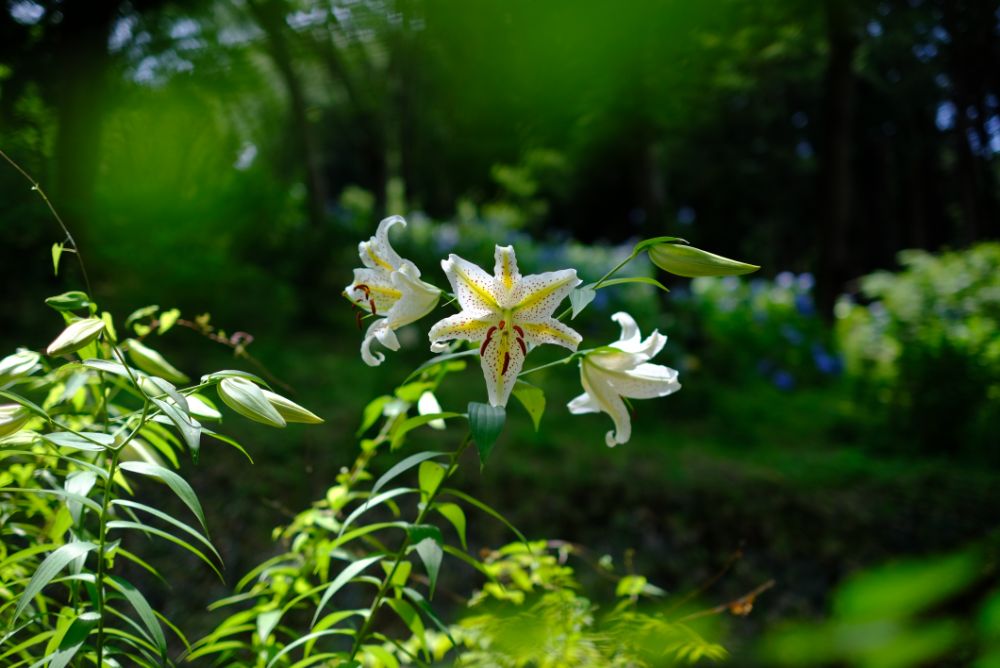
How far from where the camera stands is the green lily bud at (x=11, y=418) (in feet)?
2.13

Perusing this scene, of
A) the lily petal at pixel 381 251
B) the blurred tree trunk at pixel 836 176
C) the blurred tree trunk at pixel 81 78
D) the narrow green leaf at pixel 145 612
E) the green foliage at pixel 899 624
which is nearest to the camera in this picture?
the green foliage at pixel 899 624

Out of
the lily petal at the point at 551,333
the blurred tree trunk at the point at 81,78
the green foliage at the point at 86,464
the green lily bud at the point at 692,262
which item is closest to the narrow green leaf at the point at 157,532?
the green foliage at the point at 86,464

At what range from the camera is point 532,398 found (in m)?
0.76

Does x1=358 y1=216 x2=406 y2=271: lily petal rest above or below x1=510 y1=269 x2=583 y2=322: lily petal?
above

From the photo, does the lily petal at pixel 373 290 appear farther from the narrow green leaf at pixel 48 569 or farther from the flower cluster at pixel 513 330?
the narrow green leaf at pixel 48 569

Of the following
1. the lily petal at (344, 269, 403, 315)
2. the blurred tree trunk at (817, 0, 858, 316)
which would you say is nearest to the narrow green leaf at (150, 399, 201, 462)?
the lily petal at (344, 269, 403, 315)

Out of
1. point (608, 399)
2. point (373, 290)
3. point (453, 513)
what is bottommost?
point (453, 513)

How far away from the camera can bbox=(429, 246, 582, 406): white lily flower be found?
0.73m

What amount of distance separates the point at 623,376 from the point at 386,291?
267 millimetres

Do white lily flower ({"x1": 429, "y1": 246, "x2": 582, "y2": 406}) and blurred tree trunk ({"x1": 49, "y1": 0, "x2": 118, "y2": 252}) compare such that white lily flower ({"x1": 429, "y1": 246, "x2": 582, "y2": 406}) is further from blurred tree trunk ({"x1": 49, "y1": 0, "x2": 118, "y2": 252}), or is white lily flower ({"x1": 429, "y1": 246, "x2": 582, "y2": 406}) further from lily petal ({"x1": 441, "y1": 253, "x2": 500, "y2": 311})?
blurred tree trunk ({"x1": 49, "y1": 0, "x2": 118, "y2": 252})

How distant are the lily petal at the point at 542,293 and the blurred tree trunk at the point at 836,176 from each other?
18.8ft

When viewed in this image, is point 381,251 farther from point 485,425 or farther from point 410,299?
point 485,425

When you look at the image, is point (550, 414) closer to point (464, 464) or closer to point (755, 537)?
point (464, 464)

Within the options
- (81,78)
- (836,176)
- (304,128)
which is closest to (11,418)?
(81,78)
